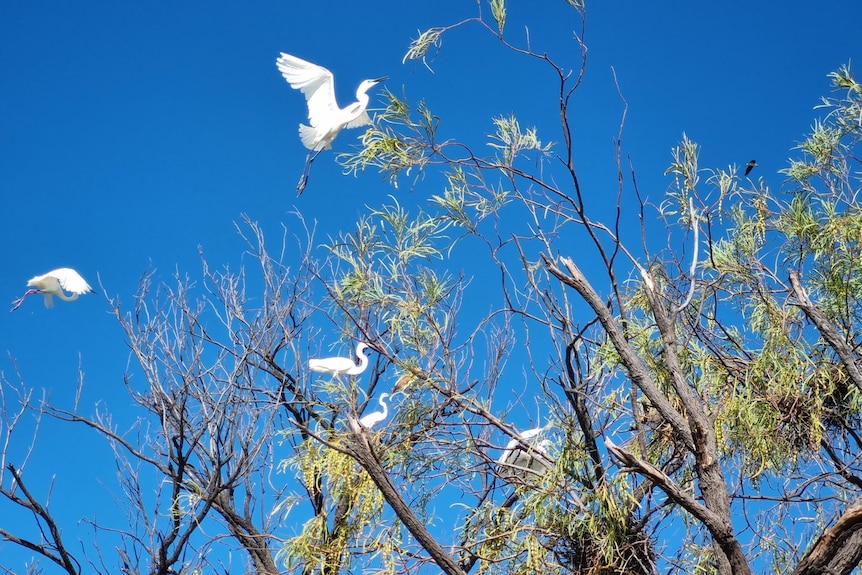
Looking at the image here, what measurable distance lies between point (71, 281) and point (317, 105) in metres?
1.48

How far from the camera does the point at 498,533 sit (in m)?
3.11

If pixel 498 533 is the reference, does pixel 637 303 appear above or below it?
above

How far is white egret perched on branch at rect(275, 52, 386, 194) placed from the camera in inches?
178

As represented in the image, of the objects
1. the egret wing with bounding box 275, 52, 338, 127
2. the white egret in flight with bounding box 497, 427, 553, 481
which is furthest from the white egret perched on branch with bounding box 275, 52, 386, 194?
the white egret in flight with bounding box 497, 427, 553, 481

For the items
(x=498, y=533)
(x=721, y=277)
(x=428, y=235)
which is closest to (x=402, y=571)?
(x=498, y=533)

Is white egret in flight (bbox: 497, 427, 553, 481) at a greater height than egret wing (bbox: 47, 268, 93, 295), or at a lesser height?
lesser

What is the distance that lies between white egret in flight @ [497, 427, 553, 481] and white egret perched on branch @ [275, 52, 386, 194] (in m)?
1.85

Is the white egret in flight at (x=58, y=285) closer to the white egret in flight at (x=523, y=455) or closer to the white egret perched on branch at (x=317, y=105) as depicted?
the white egret perched on branch at (x=317, y=105)

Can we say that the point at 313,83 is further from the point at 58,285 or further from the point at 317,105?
the point at 58,285

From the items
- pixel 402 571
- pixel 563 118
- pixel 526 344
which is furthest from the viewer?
pixel 526 344

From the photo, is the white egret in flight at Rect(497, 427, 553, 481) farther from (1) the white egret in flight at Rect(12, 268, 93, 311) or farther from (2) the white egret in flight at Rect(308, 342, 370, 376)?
(1) the white egret in flight at Rect(12, 268, 93, 311)

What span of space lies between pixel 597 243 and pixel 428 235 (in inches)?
28.2

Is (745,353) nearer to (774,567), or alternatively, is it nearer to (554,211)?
(774,567)

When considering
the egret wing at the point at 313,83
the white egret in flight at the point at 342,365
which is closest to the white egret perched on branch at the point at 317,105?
the egret wing at the point at 313,83
